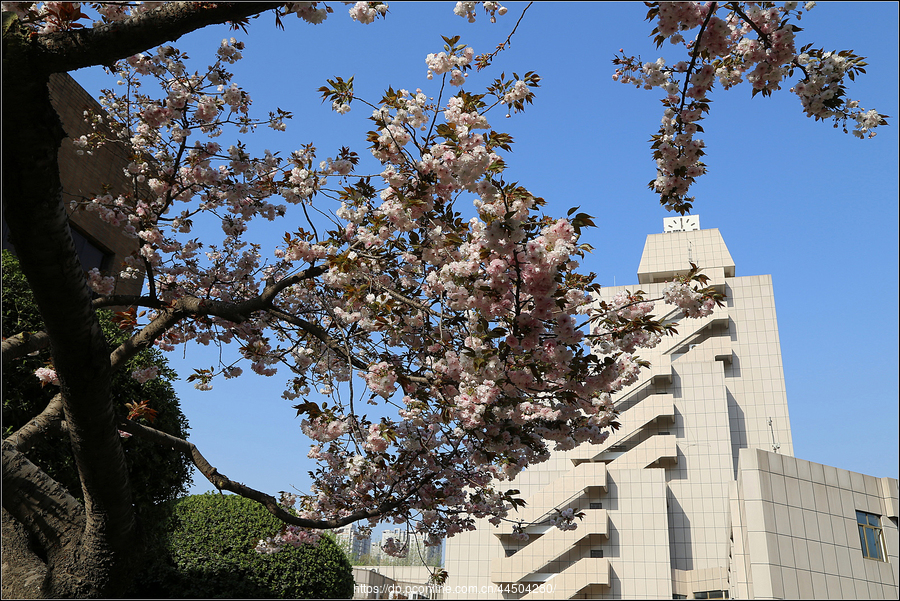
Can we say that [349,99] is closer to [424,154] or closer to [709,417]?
[424,154]

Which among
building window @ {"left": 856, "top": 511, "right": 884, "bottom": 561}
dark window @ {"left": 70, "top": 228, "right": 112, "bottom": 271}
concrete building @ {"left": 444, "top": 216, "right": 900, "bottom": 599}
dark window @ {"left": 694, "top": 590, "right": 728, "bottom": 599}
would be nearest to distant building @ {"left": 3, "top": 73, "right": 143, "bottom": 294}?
dark window @ {"left": 70, "top": 228, "right": 112, "bottom": 271}

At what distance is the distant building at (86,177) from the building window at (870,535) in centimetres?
1575

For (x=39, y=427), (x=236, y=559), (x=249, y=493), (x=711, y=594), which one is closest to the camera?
(x=39, y=427)

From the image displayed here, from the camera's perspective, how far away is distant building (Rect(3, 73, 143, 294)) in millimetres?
11972

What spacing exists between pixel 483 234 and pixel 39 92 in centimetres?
267

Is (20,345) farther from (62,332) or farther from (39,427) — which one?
(62,332)

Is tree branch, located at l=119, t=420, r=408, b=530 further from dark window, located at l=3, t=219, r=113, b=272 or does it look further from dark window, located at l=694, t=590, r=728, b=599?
dark window, located at l=694, t=590, r=728, b=599

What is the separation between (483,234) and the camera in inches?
132

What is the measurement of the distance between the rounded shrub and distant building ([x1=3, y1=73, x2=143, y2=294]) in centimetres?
487

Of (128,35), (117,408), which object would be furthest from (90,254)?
(128,35)

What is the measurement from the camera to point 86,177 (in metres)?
12.8

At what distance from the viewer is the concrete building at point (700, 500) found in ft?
40.7

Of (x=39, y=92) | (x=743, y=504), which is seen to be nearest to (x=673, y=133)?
(x=39, y=92)

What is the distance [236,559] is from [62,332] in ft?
19.5
